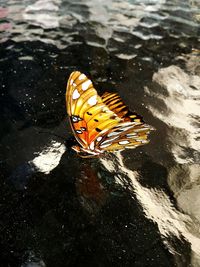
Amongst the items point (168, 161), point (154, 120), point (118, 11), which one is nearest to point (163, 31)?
point (118, 11)

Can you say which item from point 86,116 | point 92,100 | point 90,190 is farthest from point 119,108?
point 90,190

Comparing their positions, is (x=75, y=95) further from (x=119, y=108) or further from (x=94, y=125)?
(x=119, y=108)

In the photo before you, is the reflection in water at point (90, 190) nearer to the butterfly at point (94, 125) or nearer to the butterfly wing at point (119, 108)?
the butterfly at point (94, 125)

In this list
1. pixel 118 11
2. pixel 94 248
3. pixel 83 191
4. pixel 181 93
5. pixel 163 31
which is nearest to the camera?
pixel 94 248

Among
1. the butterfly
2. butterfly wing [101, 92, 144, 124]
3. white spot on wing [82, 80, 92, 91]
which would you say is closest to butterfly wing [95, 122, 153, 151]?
the butterfly

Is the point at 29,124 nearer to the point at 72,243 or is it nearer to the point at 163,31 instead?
the point at 72,243

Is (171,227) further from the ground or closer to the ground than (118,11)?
closer to the ground

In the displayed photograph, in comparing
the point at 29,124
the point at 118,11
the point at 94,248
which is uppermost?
the point at 118,11
